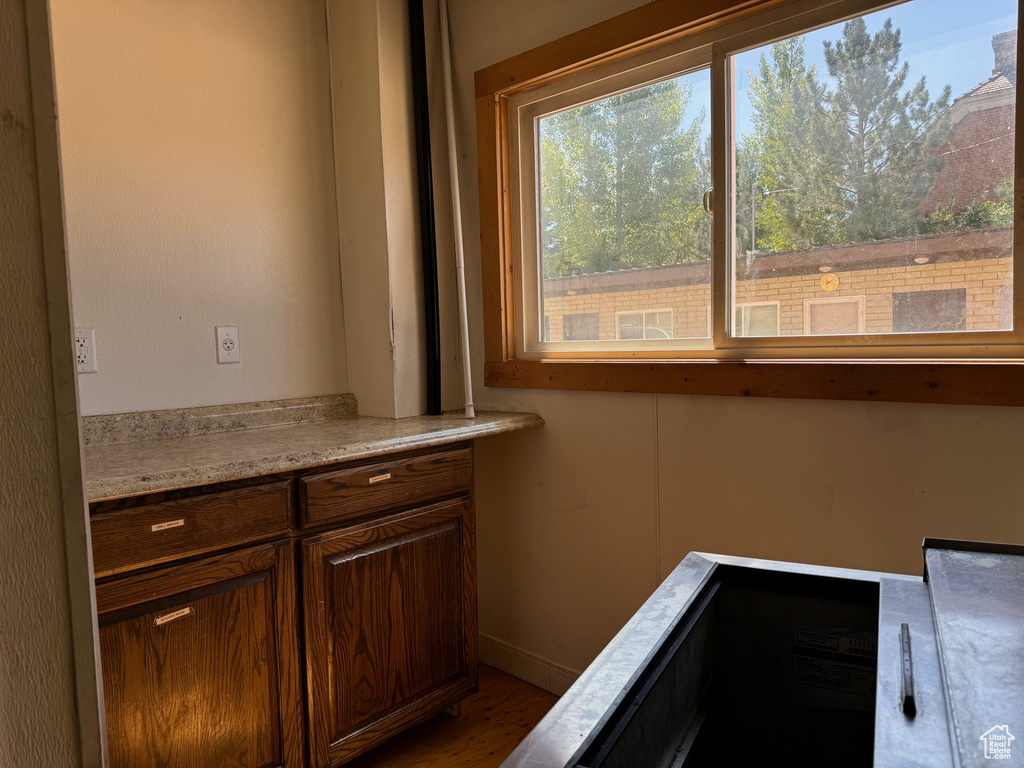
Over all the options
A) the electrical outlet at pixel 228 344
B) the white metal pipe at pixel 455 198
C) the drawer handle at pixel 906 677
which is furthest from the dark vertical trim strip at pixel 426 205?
the drawer handle at pixel 906 677

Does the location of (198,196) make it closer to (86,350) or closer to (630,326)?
(86,350)

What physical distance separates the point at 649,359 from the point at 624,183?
1.83ft

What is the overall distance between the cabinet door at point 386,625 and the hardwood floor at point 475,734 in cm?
13

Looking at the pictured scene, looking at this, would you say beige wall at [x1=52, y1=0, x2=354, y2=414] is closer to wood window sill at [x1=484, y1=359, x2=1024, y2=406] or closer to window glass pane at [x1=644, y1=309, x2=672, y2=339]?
wood window sill at [x1=484, y1=359, x2=1024, y2=406]

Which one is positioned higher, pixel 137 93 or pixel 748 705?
pixel 137 93

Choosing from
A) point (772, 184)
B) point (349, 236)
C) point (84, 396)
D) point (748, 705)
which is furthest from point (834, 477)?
point (84, 396)

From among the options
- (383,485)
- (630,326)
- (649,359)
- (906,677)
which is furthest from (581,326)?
(906,677)

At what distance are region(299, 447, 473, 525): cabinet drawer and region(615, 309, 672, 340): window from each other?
0.62m

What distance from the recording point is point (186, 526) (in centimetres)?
138

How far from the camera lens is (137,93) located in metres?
1.80

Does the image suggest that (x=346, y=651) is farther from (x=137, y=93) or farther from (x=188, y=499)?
Result: (x=137, y=93)

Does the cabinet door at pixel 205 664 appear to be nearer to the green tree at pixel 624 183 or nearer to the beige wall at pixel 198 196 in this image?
the beige wall at pixel 198 196

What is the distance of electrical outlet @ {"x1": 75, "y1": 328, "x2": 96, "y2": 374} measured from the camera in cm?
170

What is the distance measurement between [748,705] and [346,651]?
43.8 inches
